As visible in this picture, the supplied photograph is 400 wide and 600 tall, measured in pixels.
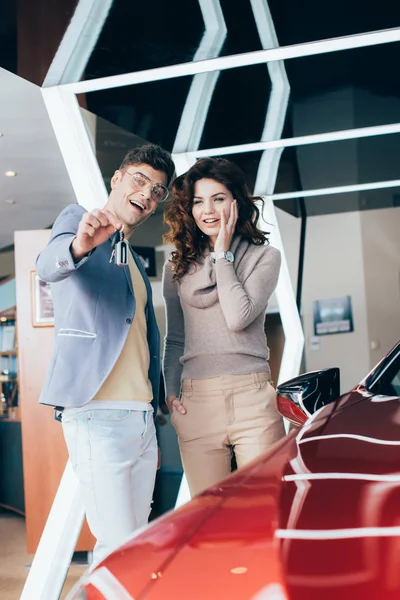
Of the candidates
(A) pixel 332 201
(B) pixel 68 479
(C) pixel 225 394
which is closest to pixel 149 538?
(C) pixel 225 394

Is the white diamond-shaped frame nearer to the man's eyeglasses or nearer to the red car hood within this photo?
the man's eyeglasses

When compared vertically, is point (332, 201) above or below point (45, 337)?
above

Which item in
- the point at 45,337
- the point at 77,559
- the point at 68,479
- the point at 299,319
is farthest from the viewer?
the point at 299,319

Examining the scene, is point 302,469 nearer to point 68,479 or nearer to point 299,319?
point 68,479

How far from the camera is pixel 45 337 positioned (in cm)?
387

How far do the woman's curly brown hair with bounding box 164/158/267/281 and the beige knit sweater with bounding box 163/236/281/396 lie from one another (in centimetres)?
3

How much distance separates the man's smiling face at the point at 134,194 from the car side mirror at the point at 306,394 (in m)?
0.58

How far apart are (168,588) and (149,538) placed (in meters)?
0.15

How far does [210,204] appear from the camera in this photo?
6.16 ft

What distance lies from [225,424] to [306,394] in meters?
0.24

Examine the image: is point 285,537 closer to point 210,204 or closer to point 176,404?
point 176,404

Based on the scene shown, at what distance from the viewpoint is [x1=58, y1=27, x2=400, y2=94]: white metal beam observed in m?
2.82

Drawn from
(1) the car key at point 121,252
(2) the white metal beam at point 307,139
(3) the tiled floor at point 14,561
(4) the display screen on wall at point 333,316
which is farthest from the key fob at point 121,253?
(4) the display screen on wall at point 333,316

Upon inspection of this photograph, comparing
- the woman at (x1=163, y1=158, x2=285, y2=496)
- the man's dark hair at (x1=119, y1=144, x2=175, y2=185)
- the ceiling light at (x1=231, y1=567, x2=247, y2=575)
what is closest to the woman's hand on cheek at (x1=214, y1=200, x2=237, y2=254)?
the woman at (x1=163, y1=158, x2=285, y2=496)
